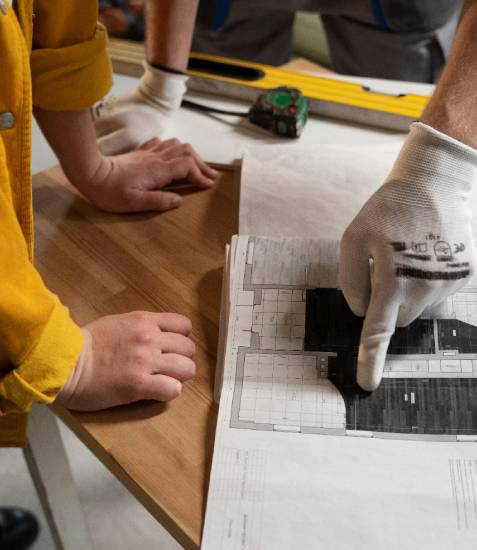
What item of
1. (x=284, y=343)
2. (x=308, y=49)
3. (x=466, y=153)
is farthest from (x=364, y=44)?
(x=284, y=343)

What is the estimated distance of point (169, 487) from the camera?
1.69 feet

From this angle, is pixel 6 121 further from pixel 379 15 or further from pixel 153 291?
pixel 379 15

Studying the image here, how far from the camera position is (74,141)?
76cm

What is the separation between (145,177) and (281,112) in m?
0.22

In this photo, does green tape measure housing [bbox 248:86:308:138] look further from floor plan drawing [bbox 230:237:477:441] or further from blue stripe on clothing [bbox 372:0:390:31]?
blue stripe on clothing [bbox 372:0:390:31]

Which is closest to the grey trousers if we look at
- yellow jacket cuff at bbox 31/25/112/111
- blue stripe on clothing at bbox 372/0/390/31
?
blue stripe on clothing at bbox 372/0/390/31

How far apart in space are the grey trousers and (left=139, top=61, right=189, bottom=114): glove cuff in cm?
43

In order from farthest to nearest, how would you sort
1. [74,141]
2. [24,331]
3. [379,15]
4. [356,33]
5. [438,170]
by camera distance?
[356,33], [379,15], [74,141], [438,170], [24,331]

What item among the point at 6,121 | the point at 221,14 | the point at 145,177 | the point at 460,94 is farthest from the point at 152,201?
the point at 221,14

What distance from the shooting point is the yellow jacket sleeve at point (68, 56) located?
65 cm

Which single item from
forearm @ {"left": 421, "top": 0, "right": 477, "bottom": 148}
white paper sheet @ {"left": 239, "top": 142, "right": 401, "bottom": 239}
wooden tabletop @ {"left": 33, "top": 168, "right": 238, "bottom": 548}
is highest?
forearm @ {"left": 421, "top": 0, "right": 477, "bottom": 148}

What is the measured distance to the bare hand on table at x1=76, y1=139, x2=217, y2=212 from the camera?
777 millimetres

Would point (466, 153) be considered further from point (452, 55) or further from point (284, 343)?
point (284, 343)

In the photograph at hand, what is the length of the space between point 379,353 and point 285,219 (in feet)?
0.77
